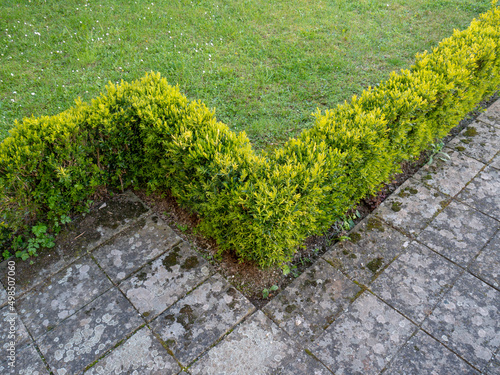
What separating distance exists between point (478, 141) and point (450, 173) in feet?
3.32

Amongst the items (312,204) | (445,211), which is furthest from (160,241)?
(445,211)

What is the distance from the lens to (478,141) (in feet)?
18.2

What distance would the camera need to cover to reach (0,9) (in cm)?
830

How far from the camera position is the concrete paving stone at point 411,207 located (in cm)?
437

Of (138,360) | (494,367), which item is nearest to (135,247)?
(138,360)

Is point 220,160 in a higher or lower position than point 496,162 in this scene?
higher

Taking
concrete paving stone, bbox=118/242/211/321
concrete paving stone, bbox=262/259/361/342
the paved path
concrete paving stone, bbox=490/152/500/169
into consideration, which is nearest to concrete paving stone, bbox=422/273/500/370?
the paved path

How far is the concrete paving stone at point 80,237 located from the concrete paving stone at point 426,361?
3.07 metres

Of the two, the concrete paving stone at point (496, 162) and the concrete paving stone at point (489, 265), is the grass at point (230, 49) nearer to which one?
the concrete paving stone at point (496, 162)

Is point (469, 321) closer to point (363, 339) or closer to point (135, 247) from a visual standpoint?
point (363, 339)

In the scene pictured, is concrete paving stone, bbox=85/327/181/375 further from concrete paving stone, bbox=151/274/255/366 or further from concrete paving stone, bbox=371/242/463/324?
concrete paving stone, bbox=371/242/463/324

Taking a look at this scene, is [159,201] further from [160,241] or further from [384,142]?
[384,142]

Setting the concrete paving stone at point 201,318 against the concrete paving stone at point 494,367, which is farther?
the concrete paving stone at point 201,318

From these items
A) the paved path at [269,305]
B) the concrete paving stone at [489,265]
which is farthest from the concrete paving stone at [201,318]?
the concrete paving stone at [489,265]
